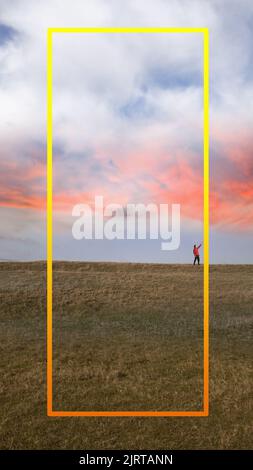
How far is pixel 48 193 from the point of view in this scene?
875 cm

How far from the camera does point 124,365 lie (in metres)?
13.7

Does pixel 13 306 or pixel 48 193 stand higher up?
pixel 48 193

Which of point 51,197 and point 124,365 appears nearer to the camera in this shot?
point 51,197

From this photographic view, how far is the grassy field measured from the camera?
851 cm

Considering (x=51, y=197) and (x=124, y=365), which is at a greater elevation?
(x=51, y=197)

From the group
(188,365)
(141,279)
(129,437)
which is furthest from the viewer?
(141,279)

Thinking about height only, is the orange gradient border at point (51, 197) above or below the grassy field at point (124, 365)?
above

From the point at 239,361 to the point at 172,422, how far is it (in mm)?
5986

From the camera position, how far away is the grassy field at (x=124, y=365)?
8.51 m
